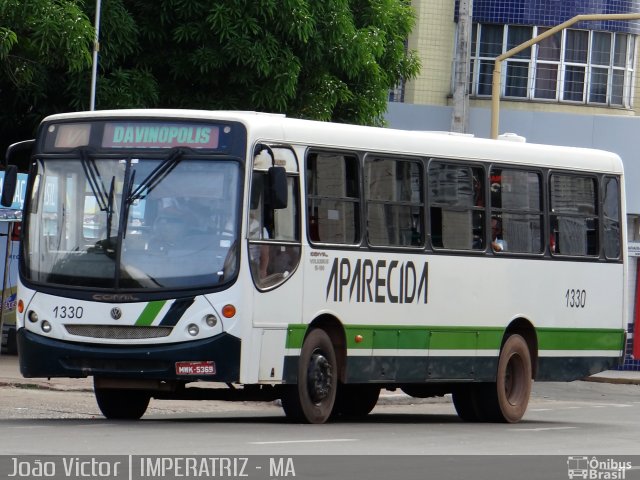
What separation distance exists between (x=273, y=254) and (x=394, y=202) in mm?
2146

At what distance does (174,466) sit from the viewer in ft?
35.5

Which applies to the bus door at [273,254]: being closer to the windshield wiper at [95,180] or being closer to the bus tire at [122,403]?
the windshield wiper at [95,180]

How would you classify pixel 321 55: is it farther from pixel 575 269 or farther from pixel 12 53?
pixel 575 269

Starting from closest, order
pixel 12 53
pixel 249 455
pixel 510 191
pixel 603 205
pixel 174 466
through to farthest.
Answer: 1. pixel 174 466
2. pixel 249 455
3. pixel 510 191
4. pixel 603 205
5. pixel 12 53

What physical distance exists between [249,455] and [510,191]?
769 centimetres

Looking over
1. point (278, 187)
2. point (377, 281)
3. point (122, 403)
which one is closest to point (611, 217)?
point (377, 281)

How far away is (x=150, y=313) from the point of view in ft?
49.1

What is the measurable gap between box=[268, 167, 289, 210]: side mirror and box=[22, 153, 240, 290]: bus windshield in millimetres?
316

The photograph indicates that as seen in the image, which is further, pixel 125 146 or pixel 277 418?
pixel 277 418

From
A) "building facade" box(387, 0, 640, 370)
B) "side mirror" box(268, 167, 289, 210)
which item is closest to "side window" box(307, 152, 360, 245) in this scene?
"side mirror" box(268, 167, 289, 210)

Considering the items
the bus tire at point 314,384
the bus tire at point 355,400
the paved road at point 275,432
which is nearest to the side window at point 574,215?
the paved road at point 275,432

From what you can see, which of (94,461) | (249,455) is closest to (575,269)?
(249,455)

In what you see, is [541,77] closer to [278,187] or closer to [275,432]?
[278,187]

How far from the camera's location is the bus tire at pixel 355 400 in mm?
19234
